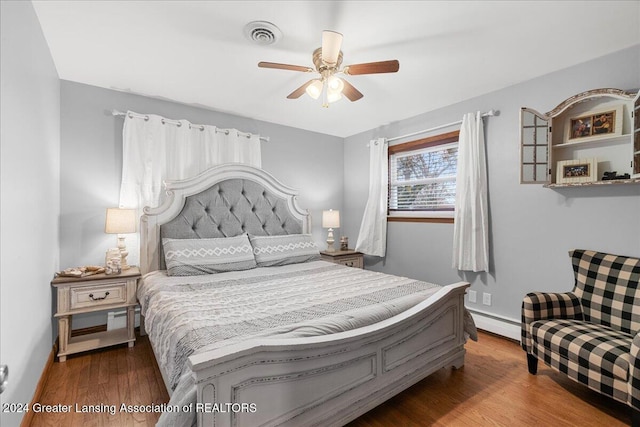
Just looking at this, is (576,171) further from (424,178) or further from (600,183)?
(424,178)

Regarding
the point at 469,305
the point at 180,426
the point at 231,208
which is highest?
the point at 231,208

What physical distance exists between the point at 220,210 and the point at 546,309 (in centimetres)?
298

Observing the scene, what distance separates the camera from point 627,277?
204 cm

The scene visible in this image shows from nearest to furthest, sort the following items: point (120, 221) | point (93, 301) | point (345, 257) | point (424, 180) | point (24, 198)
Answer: point (24, 198) → point (93, 301) → point (120, 221) → point (424, 180) → point (345, 257)

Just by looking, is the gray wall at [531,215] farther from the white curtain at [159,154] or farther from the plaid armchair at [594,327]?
the white curtain at [159,154]

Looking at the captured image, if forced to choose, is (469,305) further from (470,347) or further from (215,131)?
(215,131)

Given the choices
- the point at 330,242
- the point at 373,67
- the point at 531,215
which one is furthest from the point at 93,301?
the point at 531,215

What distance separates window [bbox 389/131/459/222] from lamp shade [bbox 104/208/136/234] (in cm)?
294

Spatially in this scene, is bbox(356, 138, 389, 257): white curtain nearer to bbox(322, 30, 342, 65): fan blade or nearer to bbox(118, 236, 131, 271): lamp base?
bbox(322, 30, 342, 65): fan blade

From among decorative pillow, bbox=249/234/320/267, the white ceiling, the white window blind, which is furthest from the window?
decorative pillow, bbox=249/234/320/267

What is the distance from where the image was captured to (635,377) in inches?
58.7

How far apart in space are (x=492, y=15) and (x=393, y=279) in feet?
6.33

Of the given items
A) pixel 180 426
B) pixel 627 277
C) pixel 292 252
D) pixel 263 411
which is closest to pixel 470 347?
pixel 627 277

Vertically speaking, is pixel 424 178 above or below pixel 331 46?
below
